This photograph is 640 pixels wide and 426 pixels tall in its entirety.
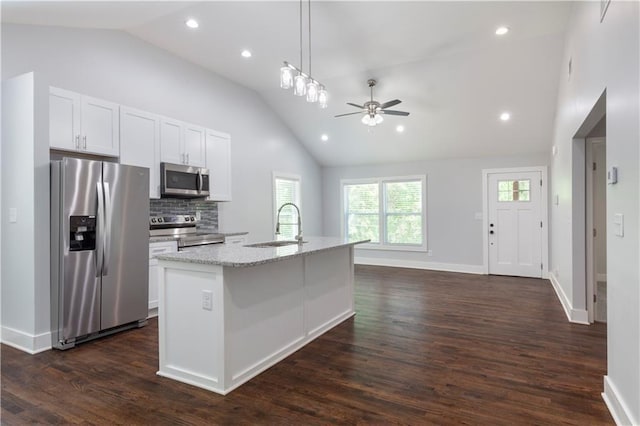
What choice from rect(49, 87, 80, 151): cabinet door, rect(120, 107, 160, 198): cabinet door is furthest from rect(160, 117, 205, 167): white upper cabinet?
rect(49, 87, 80, 151): cabinet door

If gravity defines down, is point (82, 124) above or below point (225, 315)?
above

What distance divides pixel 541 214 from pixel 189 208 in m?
5.98

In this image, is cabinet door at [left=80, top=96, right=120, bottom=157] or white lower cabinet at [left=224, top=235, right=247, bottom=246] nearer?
cabinet door at [left=80, top=96, right=120, bottom=157]

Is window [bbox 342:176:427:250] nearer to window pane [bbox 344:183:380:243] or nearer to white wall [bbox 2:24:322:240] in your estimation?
window pane [bbox 344:183:380:243]

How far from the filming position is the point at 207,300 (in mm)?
2510

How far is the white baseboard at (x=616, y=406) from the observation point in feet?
6.36

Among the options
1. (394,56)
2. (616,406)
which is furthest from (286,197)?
(616,406)

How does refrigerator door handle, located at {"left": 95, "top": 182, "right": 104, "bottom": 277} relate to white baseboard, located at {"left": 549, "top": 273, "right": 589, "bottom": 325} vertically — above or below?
above

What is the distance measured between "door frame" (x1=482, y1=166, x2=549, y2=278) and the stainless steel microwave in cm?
512

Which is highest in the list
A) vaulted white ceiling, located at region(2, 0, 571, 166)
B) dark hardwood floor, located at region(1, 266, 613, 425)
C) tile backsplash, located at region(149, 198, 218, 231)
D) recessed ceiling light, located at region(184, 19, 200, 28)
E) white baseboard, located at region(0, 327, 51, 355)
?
recessed ceiling light, located at region(184, 19, 200, 28)

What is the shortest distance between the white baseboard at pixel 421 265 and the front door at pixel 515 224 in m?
0.35

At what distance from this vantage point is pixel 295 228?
25.9ft

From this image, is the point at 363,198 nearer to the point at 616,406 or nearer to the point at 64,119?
the point at 64,119

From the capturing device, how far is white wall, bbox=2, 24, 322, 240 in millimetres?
3723
